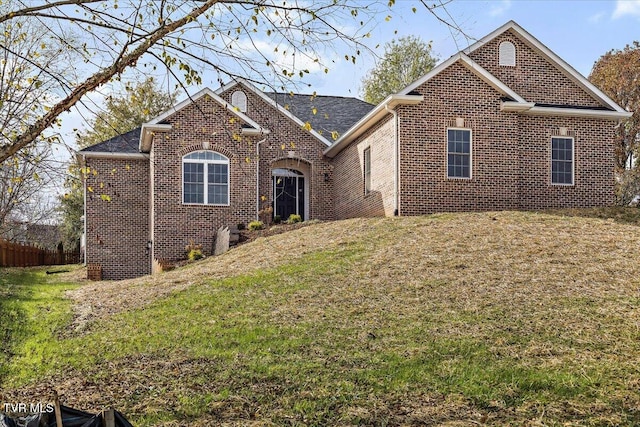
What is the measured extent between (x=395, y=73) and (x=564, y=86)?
23.1 meters

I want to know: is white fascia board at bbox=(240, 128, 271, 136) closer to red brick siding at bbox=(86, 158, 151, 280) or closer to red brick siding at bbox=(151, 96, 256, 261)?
red brick siding at bbox=(151, 96, 256, 261)

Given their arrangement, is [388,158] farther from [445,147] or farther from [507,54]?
[507,54]

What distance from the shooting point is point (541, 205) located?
877 inches

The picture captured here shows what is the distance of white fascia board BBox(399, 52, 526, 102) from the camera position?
21234mm

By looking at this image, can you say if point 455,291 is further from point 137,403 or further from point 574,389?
point 137,403

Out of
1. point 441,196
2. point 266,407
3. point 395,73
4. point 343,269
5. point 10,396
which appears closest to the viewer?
point 266,407

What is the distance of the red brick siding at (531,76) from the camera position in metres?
23.0

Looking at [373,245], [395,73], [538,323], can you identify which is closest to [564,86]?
[373,245]

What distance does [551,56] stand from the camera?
23094 mm

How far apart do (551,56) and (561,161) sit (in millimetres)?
3200

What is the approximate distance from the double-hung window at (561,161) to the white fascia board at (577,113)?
759 millimetres

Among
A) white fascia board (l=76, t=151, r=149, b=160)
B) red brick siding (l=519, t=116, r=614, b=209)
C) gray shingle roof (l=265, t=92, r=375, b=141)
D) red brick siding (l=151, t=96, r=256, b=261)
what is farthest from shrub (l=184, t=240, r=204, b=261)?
red brick siding (l=519, t=116, r=614, b=209)

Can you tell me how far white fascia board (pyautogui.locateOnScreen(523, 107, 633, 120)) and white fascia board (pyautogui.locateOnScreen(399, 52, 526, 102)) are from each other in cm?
101

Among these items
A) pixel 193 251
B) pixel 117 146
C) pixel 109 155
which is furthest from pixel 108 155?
pixel 193 251
